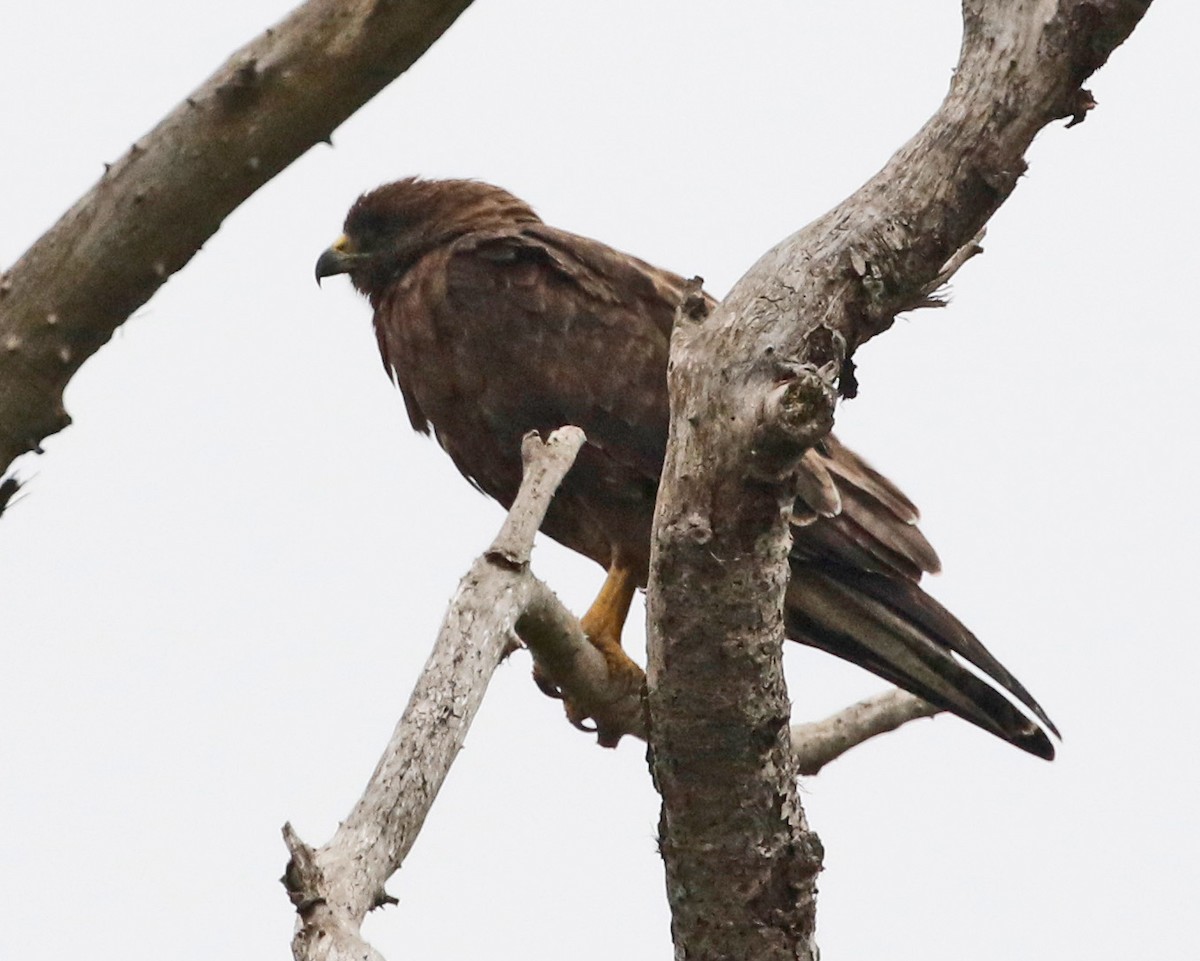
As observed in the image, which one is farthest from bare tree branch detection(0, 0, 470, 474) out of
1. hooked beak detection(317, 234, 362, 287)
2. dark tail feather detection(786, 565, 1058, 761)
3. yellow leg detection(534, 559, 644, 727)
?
hooked beak detection(317, 234, 362, 287)

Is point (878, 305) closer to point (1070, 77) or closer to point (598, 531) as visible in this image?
point (1070, 77)

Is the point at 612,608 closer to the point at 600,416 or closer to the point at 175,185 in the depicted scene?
the point at 600,416

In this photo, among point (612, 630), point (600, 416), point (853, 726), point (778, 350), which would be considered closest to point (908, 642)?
point (853, 726)

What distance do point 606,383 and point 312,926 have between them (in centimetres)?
323

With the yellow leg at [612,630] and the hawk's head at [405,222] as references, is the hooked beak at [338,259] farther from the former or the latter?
the yellow leg at [612,630]

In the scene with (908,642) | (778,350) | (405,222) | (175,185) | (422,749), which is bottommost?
(422,749)

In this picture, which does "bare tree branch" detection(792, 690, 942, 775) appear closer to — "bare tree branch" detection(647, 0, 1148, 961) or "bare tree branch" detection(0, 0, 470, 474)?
"bare tree branch" detection(647, 0, 1148, 961)

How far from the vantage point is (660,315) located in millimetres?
5871

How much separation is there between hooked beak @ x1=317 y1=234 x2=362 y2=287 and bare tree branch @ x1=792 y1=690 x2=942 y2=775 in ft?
8.34

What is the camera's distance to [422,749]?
126 inches

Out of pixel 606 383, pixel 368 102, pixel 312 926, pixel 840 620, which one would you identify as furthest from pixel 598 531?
pixel 312 926

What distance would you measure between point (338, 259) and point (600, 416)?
149 centimetres

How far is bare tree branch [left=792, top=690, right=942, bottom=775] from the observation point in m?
5.25

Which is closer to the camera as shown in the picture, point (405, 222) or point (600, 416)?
point (600, 416)
